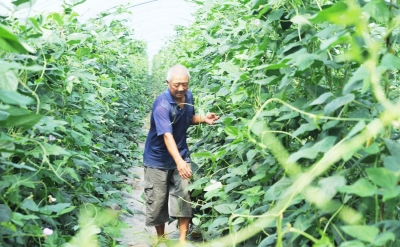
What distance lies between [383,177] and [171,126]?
8.44 ft

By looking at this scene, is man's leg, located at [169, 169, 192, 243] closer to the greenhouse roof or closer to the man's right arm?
the man's right arm

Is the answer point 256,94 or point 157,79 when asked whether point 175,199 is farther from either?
point 157,79

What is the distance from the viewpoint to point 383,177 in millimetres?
1252

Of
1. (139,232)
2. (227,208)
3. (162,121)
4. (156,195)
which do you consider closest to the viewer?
(227,208)

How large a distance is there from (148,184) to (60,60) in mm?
1294

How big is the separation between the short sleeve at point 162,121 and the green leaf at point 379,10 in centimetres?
240

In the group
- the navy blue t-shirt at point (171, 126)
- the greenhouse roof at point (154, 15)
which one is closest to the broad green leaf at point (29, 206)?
the navy blue t-shirt at point (171, 126)

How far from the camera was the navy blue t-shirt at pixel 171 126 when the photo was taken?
3.79 meters

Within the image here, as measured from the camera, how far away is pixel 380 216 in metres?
1.44

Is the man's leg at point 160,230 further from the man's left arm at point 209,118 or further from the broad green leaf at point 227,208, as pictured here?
the broad green leaf at point 227,208

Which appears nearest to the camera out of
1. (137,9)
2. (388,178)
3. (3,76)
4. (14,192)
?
(388,178)

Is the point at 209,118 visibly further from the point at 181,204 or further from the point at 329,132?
the point at 329,132

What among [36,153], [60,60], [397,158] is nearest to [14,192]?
[36,153]

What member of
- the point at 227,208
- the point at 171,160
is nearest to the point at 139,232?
the point at 171,160
